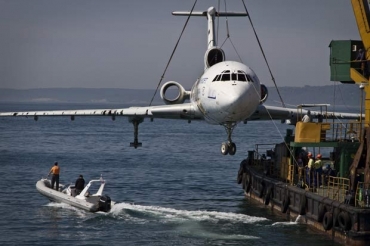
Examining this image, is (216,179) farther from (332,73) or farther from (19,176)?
(332,73)

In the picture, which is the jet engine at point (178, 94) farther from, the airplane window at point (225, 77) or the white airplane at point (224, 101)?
the airplane window at point (225, 77)

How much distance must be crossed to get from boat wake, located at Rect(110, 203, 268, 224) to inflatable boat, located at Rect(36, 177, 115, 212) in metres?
0.86

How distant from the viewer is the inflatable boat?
1658 inches

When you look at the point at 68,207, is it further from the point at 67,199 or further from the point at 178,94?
the point at 178,94

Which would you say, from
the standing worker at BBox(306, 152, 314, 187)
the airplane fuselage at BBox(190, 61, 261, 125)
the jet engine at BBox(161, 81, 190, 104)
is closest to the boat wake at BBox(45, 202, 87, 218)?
the airplane fuselage at BBox(190, 61, 261, 125)

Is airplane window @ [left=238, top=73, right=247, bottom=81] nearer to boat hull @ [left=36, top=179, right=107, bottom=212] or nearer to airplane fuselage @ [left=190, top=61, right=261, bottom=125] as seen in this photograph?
airplane fuselage @ [left=190, top=61, right=261, bottom=125]

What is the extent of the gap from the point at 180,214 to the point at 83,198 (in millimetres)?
5491

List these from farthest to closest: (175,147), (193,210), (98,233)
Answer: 1. (175,147)
2. (193,210)
3. (98,233)

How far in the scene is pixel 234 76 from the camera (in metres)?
39.0

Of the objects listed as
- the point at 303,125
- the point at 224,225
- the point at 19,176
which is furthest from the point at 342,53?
the point at 19,176

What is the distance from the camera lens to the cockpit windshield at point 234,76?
38750 millimetres

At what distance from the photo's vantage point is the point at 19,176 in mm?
62750

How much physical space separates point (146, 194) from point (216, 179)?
11.8 meters

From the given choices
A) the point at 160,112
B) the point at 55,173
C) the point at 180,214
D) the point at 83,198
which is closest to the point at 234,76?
the point at 160,112
